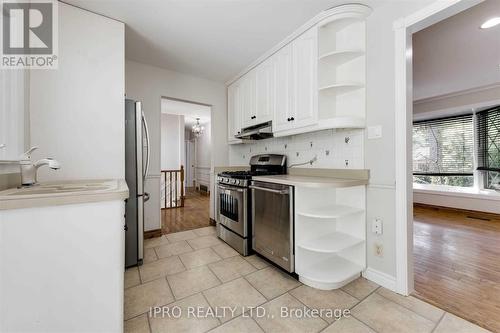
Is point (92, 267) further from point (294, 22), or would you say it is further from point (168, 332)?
point (294, 22)

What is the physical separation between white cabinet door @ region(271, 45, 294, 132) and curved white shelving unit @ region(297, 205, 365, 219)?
102cm

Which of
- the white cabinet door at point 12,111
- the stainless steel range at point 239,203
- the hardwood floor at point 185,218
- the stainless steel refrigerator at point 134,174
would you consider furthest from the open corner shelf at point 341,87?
the hardwood floor at point 185,218

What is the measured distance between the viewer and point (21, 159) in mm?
1384

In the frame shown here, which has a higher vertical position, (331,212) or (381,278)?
(331,212)

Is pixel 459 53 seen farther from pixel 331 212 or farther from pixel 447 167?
pixel 447 167

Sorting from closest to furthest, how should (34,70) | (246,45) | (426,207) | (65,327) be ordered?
(65,327)
(34,70)
(246,45)
(426,207)

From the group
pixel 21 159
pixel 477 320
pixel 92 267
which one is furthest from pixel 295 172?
pixel 21 159

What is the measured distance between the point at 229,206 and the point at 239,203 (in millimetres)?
267

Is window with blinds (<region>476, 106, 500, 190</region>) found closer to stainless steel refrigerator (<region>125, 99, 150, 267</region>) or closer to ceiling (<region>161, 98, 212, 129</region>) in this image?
ceiling (<region>161, 98, 212, 129</region>)

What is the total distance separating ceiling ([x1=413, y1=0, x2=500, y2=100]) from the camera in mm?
2134

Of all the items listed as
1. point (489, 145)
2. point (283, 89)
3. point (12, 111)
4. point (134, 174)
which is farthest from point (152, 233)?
point (489, 145)

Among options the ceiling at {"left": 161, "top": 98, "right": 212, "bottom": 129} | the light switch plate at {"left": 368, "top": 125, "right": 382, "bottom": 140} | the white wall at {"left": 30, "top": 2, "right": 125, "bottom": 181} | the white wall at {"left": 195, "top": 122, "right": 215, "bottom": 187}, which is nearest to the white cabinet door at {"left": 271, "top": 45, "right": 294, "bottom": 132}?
the light switch plate at {"left": 368, "top": 125, "right": 382, "bottom": 140}

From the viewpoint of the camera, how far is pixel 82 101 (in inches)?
75.4

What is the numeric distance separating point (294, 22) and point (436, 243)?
3.34m
